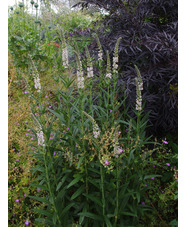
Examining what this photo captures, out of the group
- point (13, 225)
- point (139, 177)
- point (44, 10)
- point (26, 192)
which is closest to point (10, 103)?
point (26, 192)

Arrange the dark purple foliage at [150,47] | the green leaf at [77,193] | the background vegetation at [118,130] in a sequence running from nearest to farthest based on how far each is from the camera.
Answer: the green leaf at [77,193], the background vegetation at [118,130], the dark purple foliage at [150,47]

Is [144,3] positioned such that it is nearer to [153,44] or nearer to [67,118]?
[153,44]

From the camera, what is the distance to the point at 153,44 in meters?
2.43

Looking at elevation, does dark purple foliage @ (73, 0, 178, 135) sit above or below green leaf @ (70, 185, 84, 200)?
above

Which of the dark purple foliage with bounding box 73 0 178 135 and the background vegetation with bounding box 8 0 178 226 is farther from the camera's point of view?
the dark purple foliage with bounding box 73 0 178 135

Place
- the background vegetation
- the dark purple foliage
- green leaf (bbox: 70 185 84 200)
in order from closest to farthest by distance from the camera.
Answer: green leaf (bbox: 70 185 84 200) → the background vegetation → the dark purple foliage

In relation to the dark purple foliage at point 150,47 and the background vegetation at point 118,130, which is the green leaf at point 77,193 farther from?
the dark purple foliage at point 150,47

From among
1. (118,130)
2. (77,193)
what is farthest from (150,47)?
(77,193)

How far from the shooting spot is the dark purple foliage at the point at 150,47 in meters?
2.44

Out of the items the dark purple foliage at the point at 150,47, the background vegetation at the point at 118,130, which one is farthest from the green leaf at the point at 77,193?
the dark purple foliage at the point at 150,47

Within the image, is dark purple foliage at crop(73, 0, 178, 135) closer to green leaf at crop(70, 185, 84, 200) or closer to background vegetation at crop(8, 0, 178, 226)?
background vegetation at crop(8, 0, 178, 226)

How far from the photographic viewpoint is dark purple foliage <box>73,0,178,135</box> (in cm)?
244

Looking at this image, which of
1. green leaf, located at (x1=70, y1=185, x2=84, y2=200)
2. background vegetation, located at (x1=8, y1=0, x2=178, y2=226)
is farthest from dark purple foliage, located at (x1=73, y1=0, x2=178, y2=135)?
green leaf, located at (x1=70, y1=185, x2=84, y2=200)

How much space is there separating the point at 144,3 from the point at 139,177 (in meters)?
2.30
